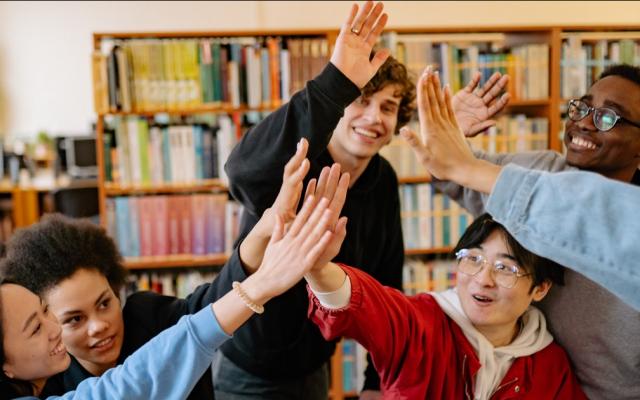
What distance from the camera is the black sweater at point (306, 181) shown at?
1.24 m

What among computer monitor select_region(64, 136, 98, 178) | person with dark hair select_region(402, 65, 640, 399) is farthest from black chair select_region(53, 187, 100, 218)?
person with dark hair select_region(402, 65, 640, 399)

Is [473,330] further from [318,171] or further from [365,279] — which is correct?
[318,171]

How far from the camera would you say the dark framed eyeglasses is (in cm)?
146

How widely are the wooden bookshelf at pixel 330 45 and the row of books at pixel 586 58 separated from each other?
38 millimetres

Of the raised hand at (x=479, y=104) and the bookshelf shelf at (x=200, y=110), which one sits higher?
the bookshelf shelf at (x=200, y=110)

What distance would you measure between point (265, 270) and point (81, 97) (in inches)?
243

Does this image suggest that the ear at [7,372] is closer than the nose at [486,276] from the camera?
Yes

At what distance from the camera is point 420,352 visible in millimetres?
1268

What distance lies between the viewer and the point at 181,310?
1.41 m

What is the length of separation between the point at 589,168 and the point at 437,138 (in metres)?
0.75

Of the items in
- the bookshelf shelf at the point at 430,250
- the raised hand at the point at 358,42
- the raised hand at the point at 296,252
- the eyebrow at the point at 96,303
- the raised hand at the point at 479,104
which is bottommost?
the bookshelf shelf at the point at 430,250

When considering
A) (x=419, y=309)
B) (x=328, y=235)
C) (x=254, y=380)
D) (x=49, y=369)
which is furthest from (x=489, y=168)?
(x=254, y=380)

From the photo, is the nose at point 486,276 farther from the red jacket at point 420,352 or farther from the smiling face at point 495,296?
the red jacket at point 420,352

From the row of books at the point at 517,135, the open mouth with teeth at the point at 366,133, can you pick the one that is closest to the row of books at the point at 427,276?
the row of books at the point at 517,135
